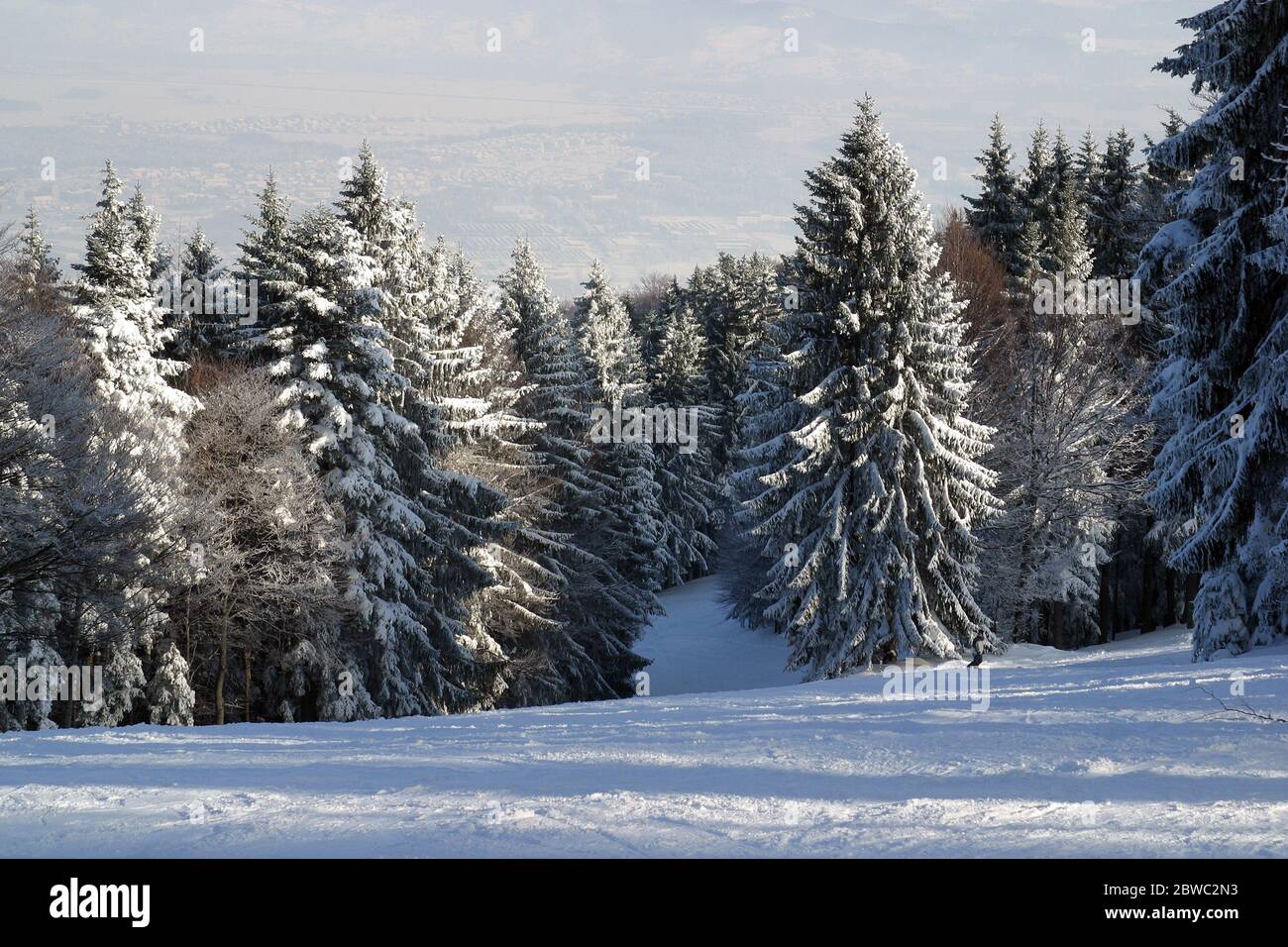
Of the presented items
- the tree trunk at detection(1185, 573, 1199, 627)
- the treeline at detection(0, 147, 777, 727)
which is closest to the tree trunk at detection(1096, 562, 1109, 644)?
the tree trunk at detection(1185, 573, 1199, 627)

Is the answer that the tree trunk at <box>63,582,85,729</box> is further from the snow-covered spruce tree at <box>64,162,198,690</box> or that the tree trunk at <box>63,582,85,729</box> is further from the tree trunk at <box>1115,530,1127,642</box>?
the tree trunk at <box>1115,530,1127,642</box>

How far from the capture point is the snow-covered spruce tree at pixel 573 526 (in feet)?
124

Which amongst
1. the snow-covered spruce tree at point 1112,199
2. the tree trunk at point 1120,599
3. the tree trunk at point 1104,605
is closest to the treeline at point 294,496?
the tree trunk at point 1104,605

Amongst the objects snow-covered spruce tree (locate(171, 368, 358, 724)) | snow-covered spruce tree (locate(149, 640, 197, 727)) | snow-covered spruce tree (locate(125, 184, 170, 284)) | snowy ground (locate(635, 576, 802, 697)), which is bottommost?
snowy ground (locate(635, 576, 802, 697))

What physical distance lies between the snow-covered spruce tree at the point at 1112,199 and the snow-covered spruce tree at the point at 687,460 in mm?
21464

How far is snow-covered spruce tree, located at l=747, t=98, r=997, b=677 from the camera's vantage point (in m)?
25.3

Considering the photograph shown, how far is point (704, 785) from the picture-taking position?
7867 millimetres

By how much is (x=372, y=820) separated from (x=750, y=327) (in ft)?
207

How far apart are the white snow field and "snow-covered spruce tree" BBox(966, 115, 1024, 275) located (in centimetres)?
4501

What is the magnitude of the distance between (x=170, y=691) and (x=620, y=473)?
80.3ft

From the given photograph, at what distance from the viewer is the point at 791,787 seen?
769 centimetres
